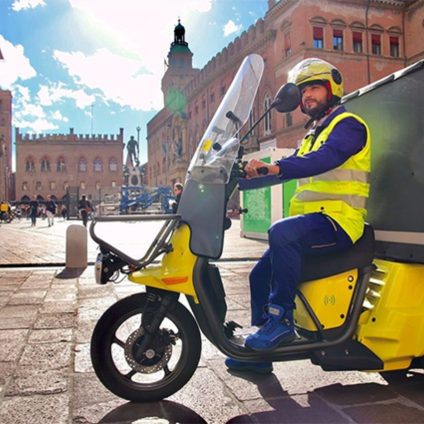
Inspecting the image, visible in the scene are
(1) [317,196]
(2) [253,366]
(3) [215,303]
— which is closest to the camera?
(3) [215,303]

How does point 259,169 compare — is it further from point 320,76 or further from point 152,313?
point 152,313

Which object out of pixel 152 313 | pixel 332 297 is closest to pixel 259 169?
pixel 332 297

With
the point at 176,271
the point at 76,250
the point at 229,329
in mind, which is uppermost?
the point at 176,271

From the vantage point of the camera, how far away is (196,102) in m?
51.3

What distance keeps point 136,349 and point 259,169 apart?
1162mm

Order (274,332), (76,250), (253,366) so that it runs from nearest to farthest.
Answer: (274,332)
(253,366)
(76,250)

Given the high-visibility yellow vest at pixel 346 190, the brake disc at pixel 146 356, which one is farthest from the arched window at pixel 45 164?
the high-visibility yellow vest at pixel 346 190

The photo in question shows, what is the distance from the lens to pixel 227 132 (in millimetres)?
2699

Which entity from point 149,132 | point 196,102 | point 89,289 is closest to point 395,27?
point 196,102

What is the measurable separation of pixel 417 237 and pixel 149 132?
2945 inches

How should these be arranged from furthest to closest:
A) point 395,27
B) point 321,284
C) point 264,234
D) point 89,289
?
1. point 395,27
2. point 264,234
3. point 89,289
4. point 321,284

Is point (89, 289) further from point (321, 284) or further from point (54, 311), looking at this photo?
point (321, 284)

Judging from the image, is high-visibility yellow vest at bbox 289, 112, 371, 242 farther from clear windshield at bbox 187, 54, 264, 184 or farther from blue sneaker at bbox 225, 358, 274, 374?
blue sneaker at bbox 225, 358, 274, 374

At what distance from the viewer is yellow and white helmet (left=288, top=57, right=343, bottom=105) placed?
280cm
